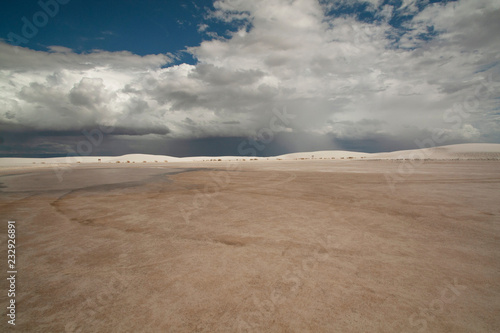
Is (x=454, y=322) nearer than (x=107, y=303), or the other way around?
(x=454, y=322)

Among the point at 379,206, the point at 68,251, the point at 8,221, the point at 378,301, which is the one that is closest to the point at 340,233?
the point at 378,301

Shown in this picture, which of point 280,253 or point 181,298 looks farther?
point 280,253

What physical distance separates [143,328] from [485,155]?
71.2m

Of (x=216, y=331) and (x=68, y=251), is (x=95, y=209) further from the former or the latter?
(x=216, y=331)

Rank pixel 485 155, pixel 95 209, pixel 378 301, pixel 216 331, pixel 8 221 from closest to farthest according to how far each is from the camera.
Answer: pixel 216 331
pixel 378 301
pixel 8 221
pixel 95 209
pixel 485 155

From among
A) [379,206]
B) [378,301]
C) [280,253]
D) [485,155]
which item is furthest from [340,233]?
[485,155]

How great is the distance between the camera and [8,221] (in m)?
5.99

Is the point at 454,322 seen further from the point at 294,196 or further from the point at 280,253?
the point at 294,196

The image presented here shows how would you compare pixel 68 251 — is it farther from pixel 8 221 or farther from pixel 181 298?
pixel 8 221

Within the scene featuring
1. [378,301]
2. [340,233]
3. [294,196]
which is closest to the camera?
[378,301]

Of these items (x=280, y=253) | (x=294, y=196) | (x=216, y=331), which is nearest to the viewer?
(x=216, y=331)

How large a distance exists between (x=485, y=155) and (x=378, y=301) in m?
69.1

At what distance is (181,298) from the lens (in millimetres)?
2717

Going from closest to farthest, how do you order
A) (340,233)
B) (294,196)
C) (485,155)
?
1. (340,233)
2. (294,196)
3. (485,155)
